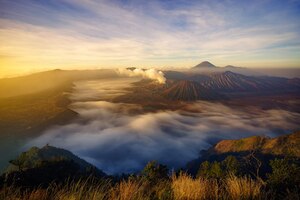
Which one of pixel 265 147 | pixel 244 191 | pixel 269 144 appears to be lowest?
pixel 265 147

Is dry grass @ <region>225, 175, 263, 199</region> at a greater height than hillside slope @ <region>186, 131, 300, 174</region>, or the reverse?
dry grass @ <region>225, 175, 263, 199</region>

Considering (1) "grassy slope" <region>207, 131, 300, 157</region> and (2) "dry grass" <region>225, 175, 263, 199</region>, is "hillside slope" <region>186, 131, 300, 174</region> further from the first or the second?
(2) "dry grass" <region>225, 175, 263, 199</region>

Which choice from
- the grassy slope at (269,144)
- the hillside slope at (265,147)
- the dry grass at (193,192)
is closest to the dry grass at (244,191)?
the dry grass at (193,192)

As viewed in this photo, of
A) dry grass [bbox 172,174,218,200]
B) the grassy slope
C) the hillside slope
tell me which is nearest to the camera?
dry grass [bbox 172,174,218,200]

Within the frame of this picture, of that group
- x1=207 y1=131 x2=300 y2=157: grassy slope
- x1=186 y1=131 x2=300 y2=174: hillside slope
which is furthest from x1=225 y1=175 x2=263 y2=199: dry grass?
x1=207 y1=131 x2=300 y2=157: grassy slope

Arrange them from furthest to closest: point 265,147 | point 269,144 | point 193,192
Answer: point 269,144
point 265,147
point 193,192

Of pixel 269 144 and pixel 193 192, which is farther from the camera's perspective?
pixel 269 144

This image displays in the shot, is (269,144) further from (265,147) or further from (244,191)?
(244,191)

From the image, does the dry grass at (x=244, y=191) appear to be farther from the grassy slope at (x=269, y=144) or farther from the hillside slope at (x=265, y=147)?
the grassy slope at (x=269, y=144)

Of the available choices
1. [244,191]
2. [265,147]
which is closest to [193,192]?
[244,191]

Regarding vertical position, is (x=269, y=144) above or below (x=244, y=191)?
below

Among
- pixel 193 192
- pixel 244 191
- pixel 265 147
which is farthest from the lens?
pixel 265 147
